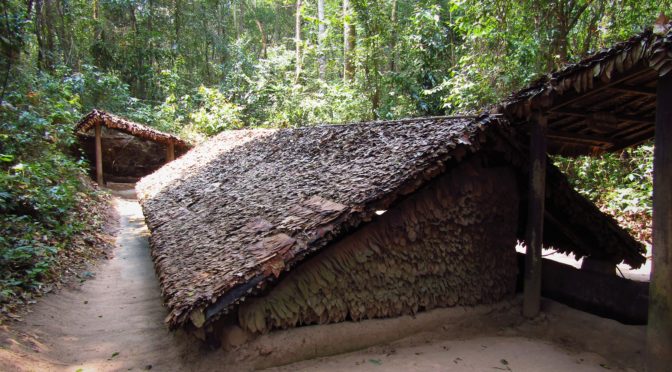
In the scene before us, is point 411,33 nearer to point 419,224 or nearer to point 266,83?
point 266,83

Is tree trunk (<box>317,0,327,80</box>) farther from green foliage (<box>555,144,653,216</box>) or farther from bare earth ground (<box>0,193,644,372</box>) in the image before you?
bare earth ground (<box>0,193,644,372</box>)

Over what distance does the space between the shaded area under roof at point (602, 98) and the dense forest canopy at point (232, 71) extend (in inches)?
173

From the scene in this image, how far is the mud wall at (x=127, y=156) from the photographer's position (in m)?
19.0

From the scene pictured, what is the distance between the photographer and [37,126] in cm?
968

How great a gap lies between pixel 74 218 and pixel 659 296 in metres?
9.92

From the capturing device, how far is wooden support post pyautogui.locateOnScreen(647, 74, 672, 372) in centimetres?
368

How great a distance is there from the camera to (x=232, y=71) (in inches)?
875

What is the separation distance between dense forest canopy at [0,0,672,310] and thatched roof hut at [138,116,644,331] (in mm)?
2806

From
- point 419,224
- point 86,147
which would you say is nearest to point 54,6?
point 86,147

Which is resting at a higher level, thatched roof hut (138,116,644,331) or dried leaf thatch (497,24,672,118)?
dried leaf thatch (497,24,672,118)

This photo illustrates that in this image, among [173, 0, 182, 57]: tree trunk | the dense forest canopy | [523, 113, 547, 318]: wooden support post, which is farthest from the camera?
[173, 0, 182, 57]: tree trunk

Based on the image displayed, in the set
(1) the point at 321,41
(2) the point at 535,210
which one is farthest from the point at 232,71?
(2) the point at 535,210

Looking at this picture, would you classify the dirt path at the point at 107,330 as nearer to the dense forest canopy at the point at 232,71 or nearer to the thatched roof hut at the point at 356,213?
the dense forest canopy at the point at 232,71

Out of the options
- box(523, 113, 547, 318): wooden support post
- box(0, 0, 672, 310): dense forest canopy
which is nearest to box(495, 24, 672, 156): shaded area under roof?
box(523, 113, 547, 318): wooden support post
